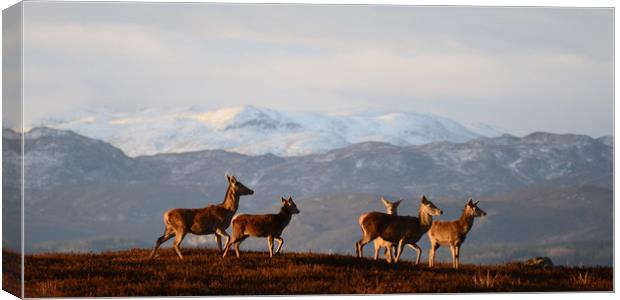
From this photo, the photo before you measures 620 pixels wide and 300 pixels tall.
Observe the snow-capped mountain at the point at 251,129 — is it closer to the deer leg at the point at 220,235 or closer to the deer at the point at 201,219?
the deer leg at the point at 220,235

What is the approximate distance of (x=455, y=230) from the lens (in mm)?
27938

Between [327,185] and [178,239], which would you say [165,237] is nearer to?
[178,239]

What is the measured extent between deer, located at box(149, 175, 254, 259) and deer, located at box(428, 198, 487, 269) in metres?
3.42

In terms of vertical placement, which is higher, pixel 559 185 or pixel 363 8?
pixel 363 8

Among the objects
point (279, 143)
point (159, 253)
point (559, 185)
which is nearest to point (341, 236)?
point (279, 143)

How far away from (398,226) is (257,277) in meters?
2.72

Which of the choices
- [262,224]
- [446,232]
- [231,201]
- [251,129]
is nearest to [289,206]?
[262,224]

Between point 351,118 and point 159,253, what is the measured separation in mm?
10079

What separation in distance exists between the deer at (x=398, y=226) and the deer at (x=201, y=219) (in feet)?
7.19

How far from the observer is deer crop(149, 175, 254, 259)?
90.2 ft

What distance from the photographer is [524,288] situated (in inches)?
1102

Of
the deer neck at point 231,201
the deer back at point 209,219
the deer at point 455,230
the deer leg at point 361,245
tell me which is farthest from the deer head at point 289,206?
the deer at point 455,230

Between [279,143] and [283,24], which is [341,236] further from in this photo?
[283,24]

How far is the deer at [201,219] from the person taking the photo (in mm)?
27500
